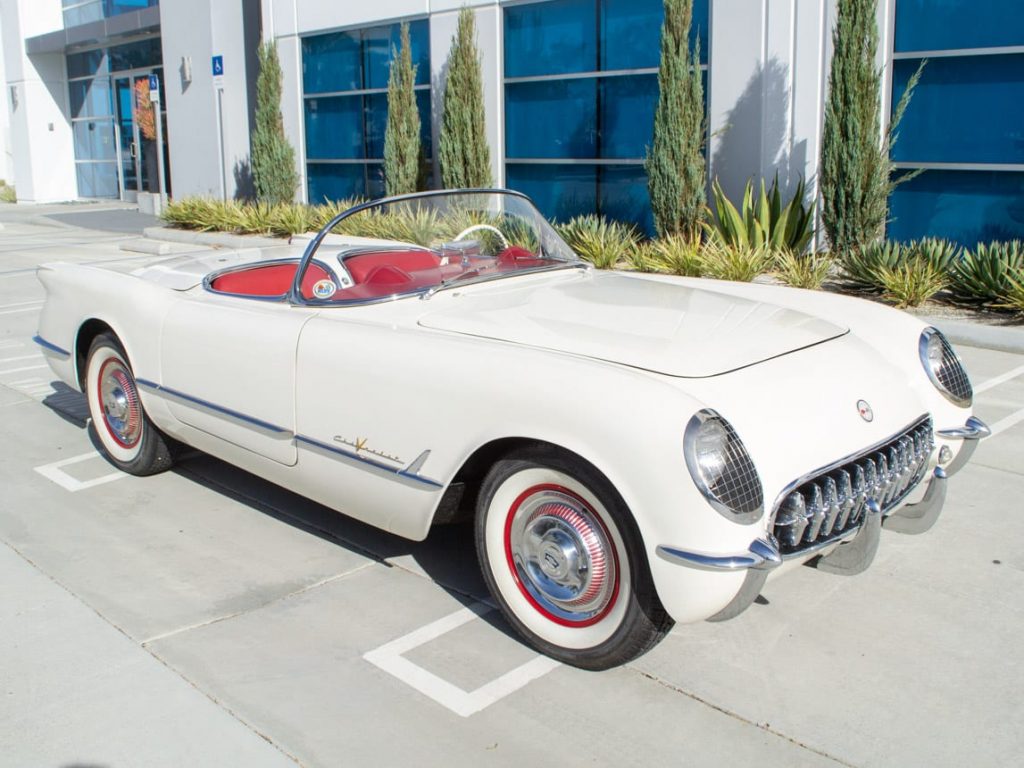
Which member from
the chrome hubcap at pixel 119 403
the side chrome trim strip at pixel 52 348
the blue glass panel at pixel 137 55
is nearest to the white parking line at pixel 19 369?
the side chrome trim strip at pixel 52 348

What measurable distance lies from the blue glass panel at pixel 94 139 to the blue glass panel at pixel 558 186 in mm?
16938

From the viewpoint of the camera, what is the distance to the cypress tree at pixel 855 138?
961 cm

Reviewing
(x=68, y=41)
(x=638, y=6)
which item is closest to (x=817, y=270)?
(x=638, y=6)

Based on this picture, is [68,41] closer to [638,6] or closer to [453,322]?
[638,6]

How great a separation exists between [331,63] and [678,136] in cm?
811

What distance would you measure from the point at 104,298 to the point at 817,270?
645 cm

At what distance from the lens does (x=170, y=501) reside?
15.9ft

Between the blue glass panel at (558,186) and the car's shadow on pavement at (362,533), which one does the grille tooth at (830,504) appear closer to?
the car's shadow on pavement at (362,533)

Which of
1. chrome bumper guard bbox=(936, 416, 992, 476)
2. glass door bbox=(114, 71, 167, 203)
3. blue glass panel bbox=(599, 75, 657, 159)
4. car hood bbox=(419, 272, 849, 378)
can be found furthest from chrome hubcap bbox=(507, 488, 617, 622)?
glass door bbox=(114, 71, 167, 203)

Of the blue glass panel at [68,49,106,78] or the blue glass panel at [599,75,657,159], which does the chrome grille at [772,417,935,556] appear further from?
the blue glass panel at [68,49,106,78]

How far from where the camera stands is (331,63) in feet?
56.0

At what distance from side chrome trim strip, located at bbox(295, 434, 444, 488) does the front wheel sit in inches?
8.8

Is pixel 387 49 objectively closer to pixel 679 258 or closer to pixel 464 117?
pixel 464 117

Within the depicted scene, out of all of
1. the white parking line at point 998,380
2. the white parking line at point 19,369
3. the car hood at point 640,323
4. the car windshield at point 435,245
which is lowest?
the white parking line at point 998,380
